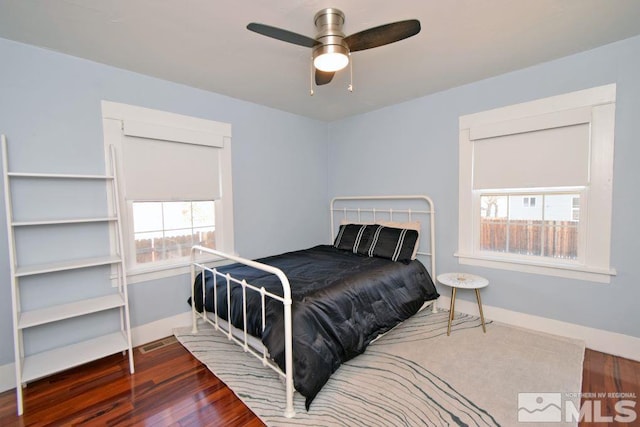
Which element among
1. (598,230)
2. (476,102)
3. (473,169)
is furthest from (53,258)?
(598,230)

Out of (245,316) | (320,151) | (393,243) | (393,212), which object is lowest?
(245,316)

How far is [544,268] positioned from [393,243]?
131 centimetres

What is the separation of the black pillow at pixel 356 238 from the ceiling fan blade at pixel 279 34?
6.97 ft

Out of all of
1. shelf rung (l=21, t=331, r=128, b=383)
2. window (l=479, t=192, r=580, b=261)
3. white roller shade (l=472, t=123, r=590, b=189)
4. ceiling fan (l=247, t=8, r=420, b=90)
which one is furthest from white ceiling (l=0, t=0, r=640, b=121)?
shelf rung (l=21, t=331, r=128, b=383)

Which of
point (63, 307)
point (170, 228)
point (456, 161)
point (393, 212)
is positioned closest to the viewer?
point (63, 307)

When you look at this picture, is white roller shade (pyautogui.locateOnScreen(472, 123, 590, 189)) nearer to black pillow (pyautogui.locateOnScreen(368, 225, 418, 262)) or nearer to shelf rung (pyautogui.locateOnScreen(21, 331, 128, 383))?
black pillow (pyautogui.locateOnScreen(368, 225, 418, 262))

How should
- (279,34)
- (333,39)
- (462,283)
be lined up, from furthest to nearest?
(462,283), (333,39), (279,34)

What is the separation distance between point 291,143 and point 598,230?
310 centimetres

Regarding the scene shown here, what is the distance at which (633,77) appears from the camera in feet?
7.02

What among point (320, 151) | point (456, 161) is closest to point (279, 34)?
point (456, 161)

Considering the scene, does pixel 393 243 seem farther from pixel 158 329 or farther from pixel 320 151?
pixel 158 329

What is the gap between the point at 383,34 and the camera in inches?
62.6

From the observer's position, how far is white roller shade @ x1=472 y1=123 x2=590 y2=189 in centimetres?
236

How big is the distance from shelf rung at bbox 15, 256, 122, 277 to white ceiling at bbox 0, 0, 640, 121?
1541mm
